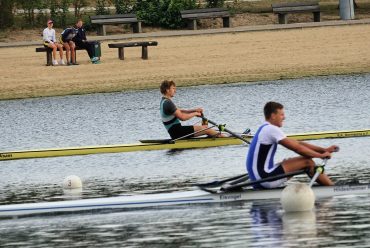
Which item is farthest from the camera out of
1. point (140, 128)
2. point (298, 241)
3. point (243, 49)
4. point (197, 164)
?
point (243, 49)

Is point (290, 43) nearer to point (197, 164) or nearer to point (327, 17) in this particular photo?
point (327, 17)

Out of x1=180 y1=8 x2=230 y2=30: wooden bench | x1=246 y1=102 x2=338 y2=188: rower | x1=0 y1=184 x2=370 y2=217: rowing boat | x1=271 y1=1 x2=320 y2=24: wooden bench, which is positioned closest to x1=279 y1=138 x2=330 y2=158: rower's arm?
x1=246 y1=102 x2=338 y2=188: rower

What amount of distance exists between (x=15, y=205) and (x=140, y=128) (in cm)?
1302

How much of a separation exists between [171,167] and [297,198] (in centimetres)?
683

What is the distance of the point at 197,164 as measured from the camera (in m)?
25.0

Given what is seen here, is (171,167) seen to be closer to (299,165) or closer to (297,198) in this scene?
(299,165)

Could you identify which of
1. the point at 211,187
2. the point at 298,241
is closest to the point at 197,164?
the point at 211,187

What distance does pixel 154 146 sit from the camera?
27.2 metres

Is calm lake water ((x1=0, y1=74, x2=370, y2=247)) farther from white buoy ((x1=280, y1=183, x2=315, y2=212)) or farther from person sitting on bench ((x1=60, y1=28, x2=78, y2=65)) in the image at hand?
person sitting on bench ((x1=60, y1=28, x2=78, y2=65))

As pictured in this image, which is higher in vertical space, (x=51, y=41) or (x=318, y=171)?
(x=51, y=41)

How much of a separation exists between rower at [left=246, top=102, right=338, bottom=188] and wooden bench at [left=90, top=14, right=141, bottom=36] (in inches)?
1318

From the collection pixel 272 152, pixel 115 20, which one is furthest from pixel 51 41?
pixel 272 152

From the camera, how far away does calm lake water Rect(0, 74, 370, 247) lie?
56.7 feet

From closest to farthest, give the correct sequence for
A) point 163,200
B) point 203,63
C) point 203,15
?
point 163,200
point 203,63
point 203,15
